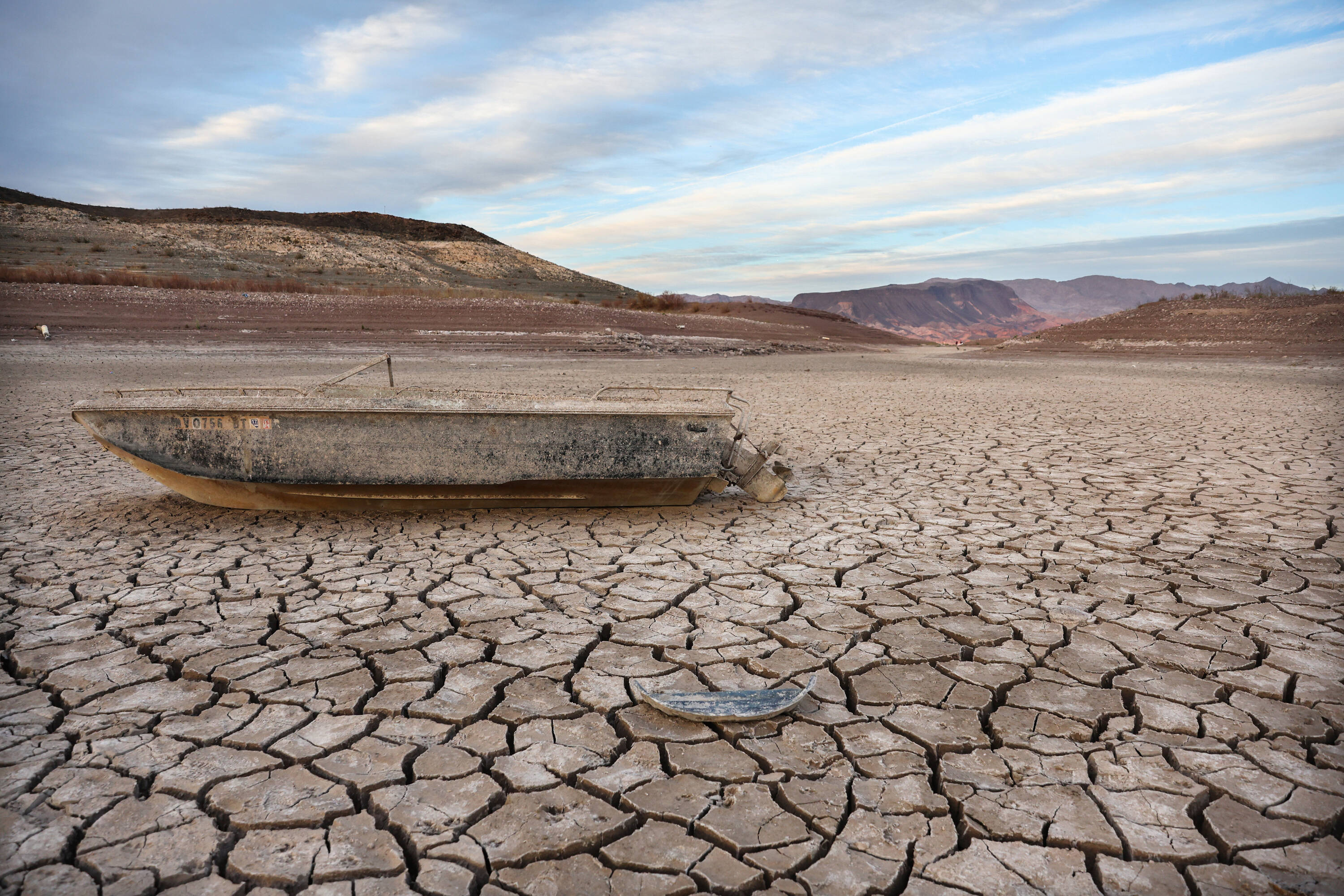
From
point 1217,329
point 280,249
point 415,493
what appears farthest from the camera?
point 280,249

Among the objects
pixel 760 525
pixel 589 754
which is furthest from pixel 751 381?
pixel 589 754

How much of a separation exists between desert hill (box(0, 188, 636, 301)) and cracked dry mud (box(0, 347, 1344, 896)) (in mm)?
26030

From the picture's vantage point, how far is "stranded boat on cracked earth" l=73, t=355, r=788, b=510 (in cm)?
396

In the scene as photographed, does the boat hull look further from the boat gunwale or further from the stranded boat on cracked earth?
the boat gunwale

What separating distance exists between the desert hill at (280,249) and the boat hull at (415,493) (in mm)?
24316

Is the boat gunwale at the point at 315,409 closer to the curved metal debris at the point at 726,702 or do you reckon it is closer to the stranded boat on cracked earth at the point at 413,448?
the stranded boat on cracked earth at the point at 413,448

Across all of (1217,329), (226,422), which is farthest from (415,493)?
(1217,329)

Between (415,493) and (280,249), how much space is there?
3863 centimetres

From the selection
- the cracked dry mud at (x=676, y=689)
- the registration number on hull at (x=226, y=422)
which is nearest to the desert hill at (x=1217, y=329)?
the cracked dry mud at (x=676, y=689)

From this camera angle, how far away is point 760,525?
14.0 ft

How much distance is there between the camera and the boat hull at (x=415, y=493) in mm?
4148

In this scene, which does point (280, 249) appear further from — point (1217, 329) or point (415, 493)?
point (1217, 329)

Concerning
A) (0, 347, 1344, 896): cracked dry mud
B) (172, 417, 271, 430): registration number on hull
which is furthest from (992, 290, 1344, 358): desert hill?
(172, 417, 271, 430): registration number on hull

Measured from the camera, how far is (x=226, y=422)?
3939 millimetres
